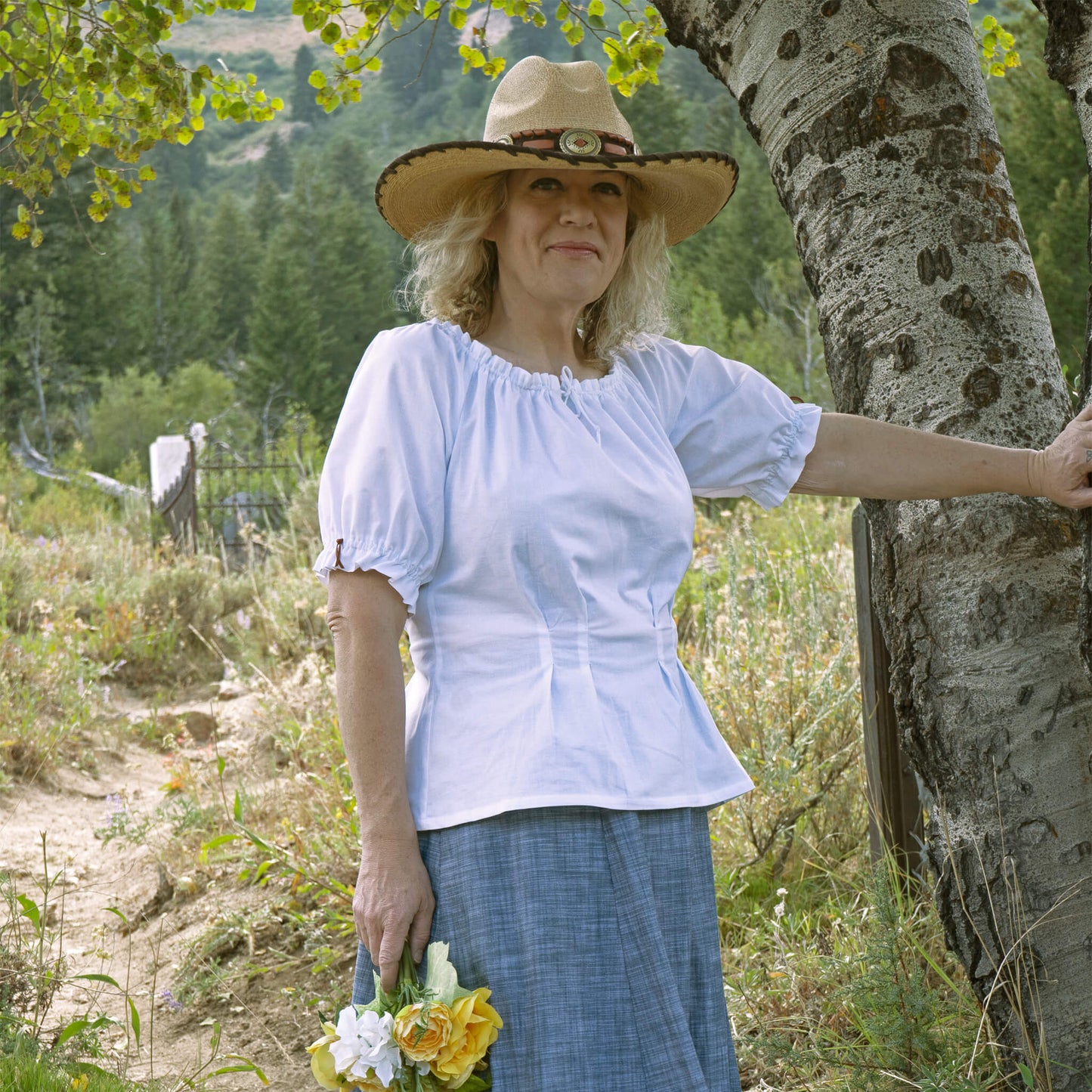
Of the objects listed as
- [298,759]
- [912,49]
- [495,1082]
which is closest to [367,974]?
[495,1082]

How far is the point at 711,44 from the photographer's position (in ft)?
7.48

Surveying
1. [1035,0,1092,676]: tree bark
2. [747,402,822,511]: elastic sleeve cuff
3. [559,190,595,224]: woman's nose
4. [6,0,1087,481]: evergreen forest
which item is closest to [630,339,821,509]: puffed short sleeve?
[747,402,822,511]: elastic sleeve cuff

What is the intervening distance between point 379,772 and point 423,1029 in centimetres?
33

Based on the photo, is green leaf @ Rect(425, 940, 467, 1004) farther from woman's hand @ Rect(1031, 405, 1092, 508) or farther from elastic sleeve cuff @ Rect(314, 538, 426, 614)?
woman's hand @ Rect(1031, 405, 1092, 508)

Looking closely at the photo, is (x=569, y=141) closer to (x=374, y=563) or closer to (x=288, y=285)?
(x=374, y=563)

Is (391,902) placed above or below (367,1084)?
above

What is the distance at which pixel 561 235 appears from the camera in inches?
73.1

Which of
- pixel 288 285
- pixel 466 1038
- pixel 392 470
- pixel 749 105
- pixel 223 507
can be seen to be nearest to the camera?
pixel 466 1038

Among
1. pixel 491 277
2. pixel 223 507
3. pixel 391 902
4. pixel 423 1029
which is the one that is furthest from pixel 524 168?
pixel 223 507

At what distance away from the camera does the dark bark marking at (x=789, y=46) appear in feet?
6.74

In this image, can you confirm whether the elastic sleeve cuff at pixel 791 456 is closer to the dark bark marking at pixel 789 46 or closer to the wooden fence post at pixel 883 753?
the dark bark marking at pixel 789 46

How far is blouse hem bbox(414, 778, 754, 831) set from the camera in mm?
Result: 1561

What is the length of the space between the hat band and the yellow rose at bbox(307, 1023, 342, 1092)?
130 centimetres

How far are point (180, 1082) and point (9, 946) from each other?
0.77m
